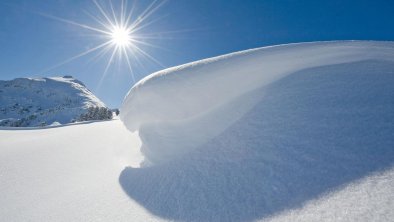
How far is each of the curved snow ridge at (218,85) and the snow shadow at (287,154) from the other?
8cm

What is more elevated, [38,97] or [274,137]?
[38,97]

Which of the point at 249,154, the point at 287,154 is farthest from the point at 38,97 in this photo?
the point at 287,154

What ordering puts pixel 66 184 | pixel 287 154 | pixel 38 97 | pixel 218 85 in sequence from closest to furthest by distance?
pixel 287 154 < pixel 66 184 < pixel 218 85 < pixel 38 97

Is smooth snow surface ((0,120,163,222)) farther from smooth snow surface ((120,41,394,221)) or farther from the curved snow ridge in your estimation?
the curved snow ridge

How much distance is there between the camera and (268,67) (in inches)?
61.0

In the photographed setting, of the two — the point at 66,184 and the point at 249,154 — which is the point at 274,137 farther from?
the point at 66,184

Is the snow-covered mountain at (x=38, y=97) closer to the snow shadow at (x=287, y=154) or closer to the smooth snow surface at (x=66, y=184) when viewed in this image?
the smooth snow surface at (x=66, y=184)

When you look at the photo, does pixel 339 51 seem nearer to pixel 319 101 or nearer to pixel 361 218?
pixel 319 101

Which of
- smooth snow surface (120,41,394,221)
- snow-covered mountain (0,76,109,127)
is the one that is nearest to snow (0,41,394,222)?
smooth snow surface (120,41,394,221)

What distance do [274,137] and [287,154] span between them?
0.15 m

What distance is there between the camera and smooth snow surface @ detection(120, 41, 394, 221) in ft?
2.80

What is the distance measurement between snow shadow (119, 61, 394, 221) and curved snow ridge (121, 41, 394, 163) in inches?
3.0

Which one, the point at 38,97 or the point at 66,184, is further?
the point at 38,97

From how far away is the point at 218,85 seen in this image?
5.41ft
